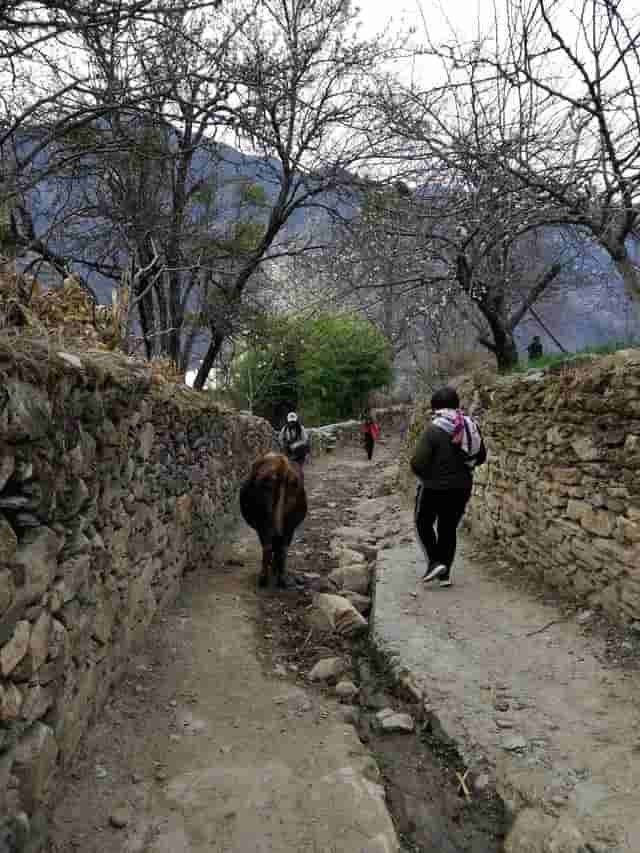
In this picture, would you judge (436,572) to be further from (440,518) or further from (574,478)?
(574,478)

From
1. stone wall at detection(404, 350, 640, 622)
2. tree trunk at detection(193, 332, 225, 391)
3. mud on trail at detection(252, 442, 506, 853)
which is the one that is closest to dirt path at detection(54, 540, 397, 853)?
mud on trail at detection(252, 442, 506, 853)

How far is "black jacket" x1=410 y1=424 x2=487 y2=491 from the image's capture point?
5324 mm

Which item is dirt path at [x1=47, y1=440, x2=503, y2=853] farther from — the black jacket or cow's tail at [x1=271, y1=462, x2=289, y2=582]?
the black jacket

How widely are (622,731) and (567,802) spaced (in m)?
0.62

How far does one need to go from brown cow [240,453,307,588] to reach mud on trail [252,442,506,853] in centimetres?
34

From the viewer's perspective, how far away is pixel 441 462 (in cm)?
534

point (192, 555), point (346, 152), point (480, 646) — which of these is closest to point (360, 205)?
point (346, 152)

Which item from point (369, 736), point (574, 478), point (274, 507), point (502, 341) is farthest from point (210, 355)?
point (369, 736)

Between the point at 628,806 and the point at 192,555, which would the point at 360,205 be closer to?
the point at 192,555

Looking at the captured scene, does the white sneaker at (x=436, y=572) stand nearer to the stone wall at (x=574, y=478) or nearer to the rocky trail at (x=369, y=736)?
the rocky trail at (x=369, y=736)

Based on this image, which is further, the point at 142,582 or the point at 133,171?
the point at 133,171

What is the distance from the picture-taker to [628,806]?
2.58m

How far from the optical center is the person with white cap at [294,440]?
11.1 meters

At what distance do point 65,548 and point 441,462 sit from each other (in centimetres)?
341
